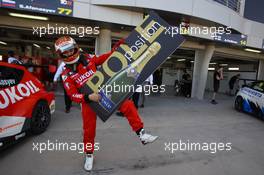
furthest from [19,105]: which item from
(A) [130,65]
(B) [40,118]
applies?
(A) [130,65]

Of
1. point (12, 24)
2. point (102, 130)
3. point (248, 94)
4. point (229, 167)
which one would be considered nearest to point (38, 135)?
point (102, 130)

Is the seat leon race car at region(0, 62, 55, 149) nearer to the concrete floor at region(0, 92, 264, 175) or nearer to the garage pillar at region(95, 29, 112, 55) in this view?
the concrete floor at region(0, 92, 264, 175)

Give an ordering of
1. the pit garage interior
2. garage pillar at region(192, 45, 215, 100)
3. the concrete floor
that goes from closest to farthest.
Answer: the concrete floor
the pit garage interior
garage pillar at region(192, 45, 215, 100)

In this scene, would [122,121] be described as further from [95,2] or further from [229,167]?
[95,2]

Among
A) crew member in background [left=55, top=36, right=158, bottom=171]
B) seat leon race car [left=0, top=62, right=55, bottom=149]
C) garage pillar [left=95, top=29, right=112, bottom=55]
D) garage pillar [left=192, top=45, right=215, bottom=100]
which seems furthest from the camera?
garage pillar [left=192, top=45, right=215, bottom=100]

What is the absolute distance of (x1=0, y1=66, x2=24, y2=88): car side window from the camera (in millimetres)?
3145

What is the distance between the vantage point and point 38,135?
3.97 metres

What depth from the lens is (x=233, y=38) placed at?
974cm

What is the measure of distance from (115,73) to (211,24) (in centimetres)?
785

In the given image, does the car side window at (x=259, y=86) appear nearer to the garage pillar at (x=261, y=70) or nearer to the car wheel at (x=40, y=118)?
the car wheel at (x=40, y=118)

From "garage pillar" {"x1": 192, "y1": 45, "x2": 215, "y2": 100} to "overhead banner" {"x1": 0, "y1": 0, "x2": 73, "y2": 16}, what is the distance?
720cm

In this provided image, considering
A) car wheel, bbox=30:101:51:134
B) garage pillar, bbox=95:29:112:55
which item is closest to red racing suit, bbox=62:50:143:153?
car wheel, bbox=30:101:51:134

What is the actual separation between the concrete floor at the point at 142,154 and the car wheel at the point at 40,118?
0.16 metres

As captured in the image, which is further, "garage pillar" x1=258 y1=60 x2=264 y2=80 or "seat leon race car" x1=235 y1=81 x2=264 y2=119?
"garage pillar" x1=258 y1=60 x2=264 y2=80
